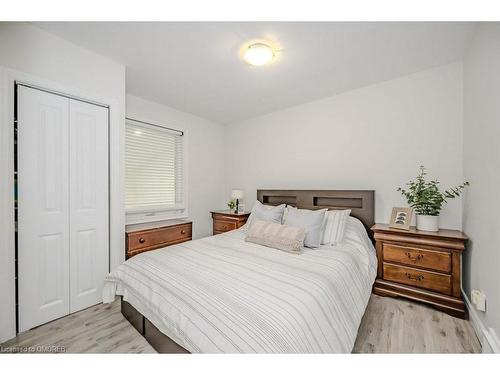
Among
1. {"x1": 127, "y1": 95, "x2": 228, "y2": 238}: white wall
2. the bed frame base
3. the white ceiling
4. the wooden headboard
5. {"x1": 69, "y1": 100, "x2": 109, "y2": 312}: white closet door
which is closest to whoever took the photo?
the bed frame base

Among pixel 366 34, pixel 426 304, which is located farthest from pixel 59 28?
pixel 426 304

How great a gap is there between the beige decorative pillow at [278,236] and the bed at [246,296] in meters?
0.08

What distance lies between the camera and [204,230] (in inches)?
155

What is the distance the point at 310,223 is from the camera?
7.26ft

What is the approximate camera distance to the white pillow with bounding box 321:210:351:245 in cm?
223

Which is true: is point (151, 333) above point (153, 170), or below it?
below

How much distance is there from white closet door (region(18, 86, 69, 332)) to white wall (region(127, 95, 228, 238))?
4.71ft

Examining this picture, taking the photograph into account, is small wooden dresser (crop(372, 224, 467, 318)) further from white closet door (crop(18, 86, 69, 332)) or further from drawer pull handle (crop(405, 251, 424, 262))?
white closet door (crop(18, 86, 69, 332))

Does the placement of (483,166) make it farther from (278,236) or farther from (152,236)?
(152,236)

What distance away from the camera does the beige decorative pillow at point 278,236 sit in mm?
1998

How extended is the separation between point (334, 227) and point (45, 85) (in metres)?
2.99

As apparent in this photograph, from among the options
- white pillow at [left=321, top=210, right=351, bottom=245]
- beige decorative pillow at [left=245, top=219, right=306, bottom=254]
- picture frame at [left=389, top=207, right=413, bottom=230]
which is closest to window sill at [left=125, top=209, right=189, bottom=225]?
beige decorative pillow at [left=245, top=219, right=306, bottom=254]

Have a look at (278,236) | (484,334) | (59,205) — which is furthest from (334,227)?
(59,205)
